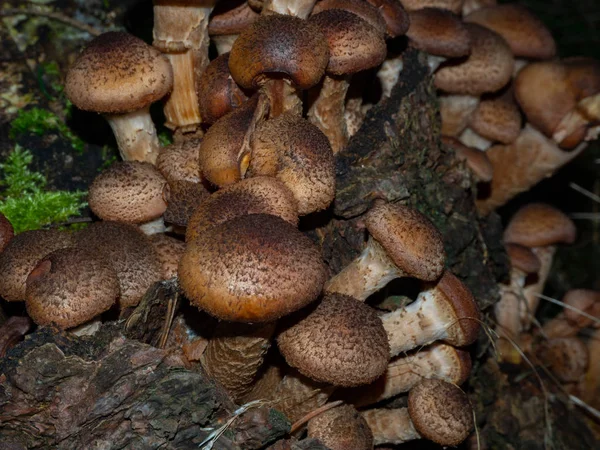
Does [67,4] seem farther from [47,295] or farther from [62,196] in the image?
[47,295]

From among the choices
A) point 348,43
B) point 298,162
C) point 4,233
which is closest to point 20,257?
point 4,233

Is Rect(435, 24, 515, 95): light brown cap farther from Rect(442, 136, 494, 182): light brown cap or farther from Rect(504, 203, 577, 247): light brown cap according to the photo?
Rect(504, 203, 577, 247): light brown cap

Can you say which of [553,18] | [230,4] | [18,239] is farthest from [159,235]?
[553,18]

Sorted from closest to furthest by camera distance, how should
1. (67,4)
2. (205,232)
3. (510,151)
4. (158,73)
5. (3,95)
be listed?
(205,232), (158,73), (3,95), (67,4), (510,151)

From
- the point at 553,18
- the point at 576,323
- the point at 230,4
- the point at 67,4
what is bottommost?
the point at 576,323

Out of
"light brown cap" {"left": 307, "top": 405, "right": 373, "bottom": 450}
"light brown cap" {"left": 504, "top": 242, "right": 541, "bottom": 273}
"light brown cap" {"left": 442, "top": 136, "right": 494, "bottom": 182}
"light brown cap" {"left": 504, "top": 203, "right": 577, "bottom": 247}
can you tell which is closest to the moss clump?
"light brown cap" {"left": 307, "top": 405, "right": 373, "bottom": 450}

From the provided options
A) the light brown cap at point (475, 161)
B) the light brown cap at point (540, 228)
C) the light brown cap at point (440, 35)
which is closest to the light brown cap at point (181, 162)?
the light brown cap at point (440, 35)
